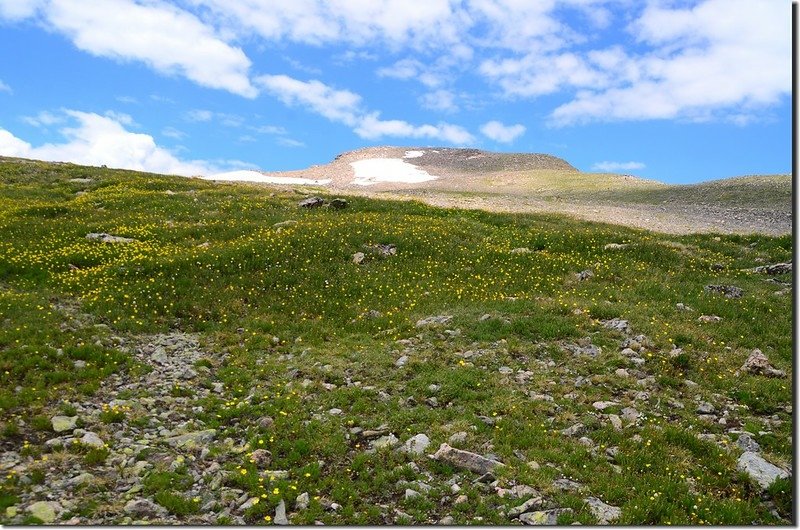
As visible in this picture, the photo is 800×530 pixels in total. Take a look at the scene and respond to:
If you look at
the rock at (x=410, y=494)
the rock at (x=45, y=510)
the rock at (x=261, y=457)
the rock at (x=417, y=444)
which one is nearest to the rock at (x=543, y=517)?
the rock at (x=410, y=494)

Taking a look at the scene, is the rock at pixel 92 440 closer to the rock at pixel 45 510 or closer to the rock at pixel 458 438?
the rock at pixel 45 510

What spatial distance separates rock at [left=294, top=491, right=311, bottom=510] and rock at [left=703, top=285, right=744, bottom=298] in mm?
17320

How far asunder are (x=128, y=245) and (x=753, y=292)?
26147 mm

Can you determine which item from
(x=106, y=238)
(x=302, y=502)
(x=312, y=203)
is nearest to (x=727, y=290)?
(x=302, y=502)

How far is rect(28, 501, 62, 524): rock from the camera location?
8.40 m

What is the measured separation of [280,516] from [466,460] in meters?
3.58

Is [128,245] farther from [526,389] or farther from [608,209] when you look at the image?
[608,209]

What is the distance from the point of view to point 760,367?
47.3 feet

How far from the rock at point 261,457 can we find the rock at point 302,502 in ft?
4.36

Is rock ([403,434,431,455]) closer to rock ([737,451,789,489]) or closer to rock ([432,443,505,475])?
rock ([432,443,505,475])

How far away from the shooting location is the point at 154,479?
9602mm

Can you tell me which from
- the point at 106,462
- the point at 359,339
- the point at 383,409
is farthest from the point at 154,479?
the point at 359,339

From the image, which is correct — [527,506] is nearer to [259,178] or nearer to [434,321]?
[434,321]

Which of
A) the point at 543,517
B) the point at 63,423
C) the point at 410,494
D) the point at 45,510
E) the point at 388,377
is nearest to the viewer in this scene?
the point at 45,510
